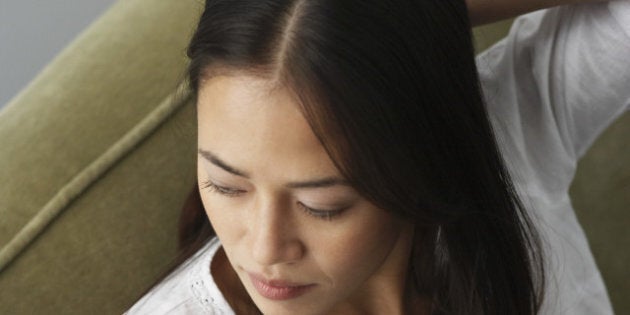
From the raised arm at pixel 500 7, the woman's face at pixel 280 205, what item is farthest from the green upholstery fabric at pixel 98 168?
the raised arm at pixel 500 7

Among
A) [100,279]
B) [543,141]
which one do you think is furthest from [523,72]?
[100,279]

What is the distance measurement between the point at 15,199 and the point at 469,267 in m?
0.42

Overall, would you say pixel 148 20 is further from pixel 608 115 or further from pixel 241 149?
pixel 608 115

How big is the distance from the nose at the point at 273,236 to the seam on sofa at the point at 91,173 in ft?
0.75

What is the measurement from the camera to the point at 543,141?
3.24 feet

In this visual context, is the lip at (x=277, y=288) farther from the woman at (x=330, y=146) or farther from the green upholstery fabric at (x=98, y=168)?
the green upholstery fabric at (x=98, y=168)

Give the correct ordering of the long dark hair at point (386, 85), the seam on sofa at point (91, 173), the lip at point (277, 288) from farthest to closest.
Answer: the seam on sofa at point (91, 173)
the lip at point (277, 288)
the long dark hair at point (386, 85)

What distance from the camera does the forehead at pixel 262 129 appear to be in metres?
0.67

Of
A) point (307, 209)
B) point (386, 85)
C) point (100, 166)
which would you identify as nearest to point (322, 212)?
point (307, 209)

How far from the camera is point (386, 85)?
68 cm

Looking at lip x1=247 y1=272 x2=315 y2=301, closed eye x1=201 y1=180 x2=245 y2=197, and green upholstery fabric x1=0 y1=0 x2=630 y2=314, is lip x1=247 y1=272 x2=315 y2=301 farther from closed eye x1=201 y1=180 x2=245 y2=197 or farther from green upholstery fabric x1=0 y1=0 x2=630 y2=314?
green upholstery fabric x1=0 y1=0 x2=630 y2=314

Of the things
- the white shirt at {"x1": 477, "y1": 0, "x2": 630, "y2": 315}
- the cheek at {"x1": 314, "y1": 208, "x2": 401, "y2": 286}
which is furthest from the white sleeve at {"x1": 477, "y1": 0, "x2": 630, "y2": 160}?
the cheek at {"x1": 314, "y1": 208, "x2": 401, "y2": 286}

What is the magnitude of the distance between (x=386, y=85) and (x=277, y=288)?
0.67 feet

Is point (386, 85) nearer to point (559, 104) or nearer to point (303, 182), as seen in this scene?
point (303, 182)
